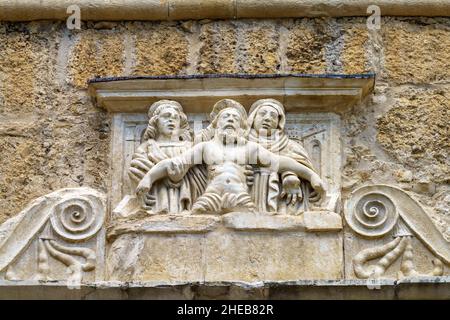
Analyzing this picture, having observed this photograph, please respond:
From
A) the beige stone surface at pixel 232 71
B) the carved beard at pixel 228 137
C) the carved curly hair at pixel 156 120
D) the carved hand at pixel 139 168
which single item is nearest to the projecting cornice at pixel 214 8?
the beige stone surface at pixel 232 71

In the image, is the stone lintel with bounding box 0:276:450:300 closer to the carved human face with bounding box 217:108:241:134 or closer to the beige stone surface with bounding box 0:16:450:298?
the beige stone surface with bounding box 0:16:450:298

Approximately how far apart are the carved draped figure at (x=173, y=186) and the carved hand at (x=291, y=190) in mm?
327

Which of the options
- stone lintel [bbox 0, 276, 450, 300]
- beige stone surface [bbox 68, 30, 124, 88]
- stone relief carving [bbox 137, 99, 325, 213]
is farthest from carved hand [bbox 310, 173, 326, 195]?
beige stone surface [bbox 68, 30, 124, 88]

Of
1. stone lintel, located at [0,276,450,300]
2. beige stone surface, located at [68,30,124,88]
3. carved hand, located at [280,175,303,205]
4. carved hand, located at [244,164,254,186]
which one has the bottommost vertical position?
stone lintel, located at [0,276,450,300]

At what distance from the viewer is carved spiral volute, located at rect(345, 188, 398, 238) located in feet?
19.8

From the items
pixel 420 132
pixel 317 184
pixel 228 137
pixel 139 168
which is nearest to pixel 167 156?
pixel 139 168

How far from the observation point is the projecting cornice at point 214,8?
6570mm

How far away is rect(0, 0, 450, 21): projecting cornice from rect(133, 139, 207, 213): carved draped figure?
73 cm

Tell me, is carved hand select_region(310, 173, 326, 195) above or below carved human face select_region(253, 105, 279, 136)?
below

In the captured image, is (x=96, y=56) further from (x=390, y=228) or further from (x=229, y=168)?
(x=390, y=228)
